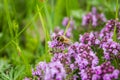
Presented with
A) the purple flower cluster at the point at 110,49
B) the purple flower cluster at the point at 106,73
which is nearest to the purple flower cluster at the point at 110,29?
the purple flower cluster at the point at 110,49

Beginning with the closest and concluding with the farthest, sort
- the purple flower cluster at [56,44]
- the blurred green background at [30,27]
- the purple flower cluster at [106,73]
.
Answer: the purple flower cluster at [106,73] < the purple flower cluster at [56,44] < the blurred green background at [30,27]

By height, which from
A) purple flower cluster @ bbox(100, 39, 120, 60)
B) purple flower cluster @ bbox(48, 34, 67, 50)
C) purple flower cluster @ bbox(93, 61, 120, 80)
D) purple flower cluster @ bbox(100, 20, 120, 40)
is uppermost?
purple flower cluster @ bbox(100, 20, 120, 40)

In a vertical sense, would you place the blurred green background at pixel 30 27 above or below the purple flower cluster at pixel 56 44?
above

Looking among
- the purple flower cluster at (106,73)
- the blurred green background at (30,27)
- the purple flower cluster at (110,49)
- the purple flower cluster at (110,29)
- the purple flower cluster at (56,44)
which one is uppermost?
→ the blurred green background at (30,27)

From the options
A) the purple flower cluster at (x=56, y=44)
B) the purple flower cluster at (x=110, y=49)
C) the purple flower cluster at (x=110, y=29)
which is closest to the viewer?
the purple flower cluster at (x=110, y=49)

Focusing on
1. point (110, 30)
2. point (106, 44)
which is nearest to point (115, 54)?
point (106, 44)

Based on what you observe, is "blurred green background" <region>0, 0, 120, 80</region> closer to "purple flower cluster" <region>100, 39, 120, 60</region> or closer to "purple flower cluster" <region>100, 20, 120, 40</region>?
"purple flower cluster" <region>100, 20, 120, 40</region>

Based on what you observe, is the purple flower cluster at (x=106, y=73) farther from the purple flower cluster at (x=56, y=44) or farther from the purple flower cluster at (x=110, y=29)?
the purple flower cluster at (x=110, y=29)

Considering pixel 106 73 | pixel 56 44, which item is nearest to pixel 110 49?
pixel 106 73

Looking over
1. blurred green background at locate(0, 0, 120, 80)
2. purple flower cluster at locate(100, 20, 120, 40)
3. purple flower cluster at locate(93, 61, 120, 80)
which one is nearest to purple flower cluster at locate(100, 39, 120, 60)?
purple flower cluster at locate(93, 61, 120, 80)

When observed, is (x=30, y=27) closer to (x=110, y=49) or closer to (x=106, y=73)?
(x=110, y=49)

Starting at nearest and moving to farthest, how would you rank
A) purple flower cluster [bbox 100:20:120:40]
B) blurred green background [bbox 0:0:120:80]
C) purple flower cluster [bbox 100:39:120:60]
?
purple flower cluster [bbox 100:39:120:60] → purple flower cluster [bbox 100:20:120:40] → blurred green background [bbox 0:0:120:80]
